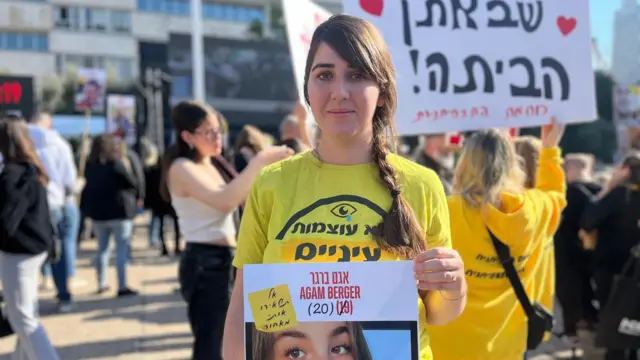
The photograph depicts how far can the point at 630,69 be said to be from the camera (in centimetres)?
1091

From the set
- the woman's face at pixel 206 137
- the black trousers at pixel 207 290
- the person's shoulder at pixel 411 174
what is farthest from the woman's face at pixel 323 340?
the woman's face at pixel 206 137

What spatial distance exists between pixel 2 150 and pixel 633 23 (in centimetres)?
840

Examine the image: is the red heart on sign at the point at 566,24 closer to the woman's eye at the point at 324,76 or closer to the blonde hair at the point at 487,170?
the blonde hair at the point at 487,170

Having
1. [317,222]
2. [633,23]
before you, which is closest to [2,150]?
[317,222]

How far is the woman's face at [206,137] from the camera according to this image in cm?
321

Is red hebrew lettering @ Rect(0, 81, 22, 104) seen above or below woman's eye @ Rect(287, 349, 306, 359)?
above

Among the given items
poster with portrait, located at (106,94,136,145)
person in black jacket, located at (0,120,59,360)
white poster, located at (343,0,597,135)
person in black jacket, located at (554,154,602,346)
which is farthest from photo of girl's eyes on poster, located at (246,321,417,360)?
poster with portrait, located at (106,94,136,145)

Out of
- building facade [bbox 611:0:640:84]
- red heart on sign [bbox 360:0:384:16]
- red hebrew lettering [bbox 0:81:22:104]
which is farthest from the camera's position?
building facade [bbox 611:0:640:84]

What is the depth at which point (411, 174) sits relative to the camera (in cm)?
160

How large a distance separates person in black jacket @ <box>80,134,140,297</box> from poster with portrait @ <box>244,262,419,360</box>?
225 inches

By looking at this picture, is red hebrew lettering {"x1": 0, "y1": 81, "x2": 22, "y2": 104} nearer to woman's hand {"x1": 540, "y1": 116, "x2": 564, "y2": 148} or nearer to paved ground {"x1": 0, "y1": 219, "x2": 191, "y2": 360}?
paved ground {"x1": 0, "y1": 219, "x2": 191, "y2": 360}

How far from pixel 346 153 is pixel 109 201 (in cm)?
567

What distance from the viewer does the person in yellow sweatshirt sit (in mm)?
2648

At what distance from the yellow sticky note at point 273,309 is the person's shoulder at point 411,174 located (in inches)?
16.8
